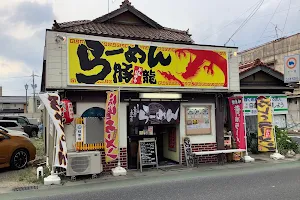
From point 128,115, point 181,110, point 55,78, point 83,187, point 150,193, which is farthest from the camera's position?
point 181,110

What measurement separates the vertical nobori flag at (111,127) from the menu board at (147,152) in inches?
50.5

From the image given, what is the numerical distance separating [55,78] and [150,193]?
493 cm

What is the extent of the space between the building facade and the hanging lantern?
433 mm

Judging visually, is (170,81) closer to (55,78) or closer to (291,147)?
(55,78)

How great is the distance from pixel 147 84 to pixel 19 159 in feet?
19.1

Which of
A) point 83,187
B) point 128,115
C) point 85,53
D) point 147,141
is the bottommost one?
point 83,187

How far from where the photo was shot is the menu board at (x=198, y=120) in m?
11.6

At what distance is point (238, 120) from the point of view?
39.3ft

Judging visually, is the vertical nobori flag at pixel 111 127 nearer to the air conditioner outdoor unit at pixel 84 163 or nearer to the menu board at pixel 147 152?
the air conditioner outdoor unit at pixel 84 163

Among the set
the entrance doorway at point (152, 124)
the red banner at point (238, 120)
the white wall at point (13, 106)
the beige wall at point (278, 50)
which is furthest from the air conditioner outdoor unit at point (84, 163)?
the white wall at point (13, 106)

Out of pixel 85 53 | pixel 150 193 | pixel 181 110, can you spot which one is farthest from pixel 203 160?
pixel 85 53

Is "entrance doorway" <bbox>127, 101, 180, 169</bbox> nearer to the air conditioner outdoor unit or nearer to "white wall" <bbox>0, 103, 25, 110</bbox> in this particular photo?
the air conditioner outdoor unit

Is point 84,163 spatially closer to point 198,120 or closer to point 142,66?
point 142,66

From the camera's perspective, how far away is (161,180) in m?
8.98
